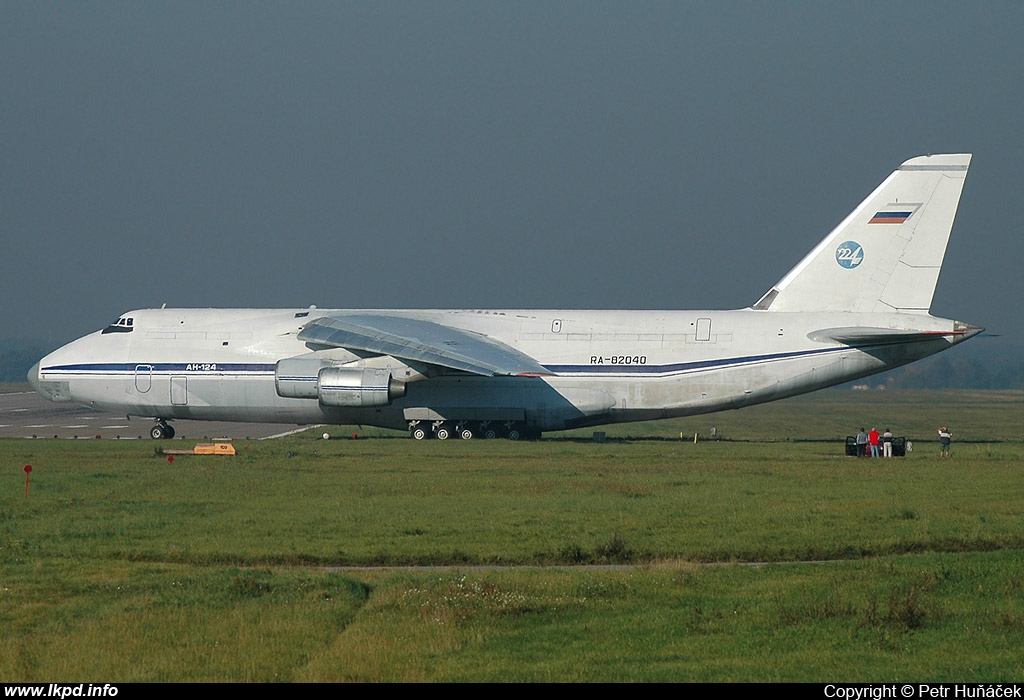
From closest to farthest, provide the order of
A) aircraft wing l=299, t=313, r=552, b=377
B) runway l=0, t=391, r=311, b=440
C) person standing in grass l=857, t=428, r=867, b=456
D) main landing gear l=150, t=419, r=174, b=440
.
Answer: person standing in grass l=857, t=428, r=867, b=456 → aircraft wing l=299, t=313, r=552, b=377 → main landing gear l=150, t=419, r=174, b=440 → runway l=0, t=391, r=311, b=440

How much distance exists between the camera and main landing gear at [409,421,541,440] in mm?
34125

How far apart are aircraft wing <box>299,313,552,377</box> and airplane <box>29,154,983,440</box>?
0.23 ft

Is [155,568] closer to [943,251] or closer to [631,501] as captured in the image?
[631,501]

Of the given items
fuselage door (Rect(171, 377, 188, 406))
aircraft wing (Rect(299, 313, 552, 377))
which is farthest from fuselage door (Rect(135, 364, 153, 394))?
aircraft wing (Rect(299, 313, 552, 377))

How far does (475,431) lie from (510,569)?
19860 millimetres

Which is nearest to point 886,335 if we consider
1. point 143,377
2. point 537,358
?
point 537,358

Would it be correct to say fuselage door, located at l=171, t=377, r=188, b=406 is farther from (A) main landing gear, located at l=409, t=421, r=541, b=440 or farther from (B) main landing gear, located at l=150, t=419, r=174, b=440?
(A) main landing gear, located at l=409, t=421, r=541, b=440

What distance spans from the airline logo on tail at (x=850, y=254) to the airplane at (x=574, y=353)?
0.05 metres

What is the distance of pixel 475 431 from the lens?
34.2m

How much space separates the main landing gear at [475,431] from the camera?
34.1 metres

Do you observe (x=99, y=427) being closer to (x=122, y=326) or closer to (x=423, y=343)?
(x=122, y=326)

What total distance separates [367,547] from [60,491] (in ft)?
25.6

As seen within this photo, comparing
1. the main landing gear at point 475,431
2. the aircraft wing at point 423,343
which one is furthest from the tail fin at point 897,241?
the main landing gear at point 475,431

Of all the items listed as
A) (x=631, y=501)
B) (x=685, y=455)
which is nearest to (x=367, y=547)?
(x=631, y=501)
